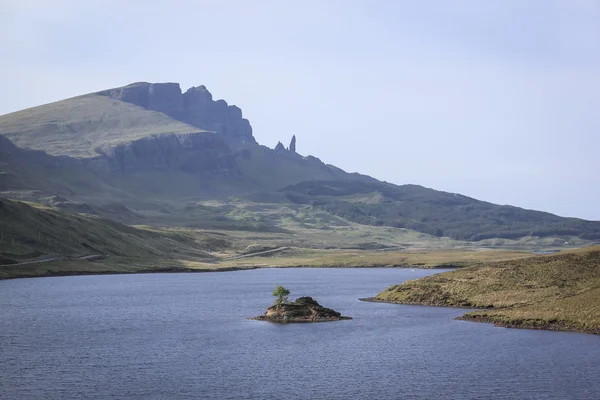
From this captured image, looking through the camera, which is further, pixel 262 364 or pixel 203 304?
pixel 203 304

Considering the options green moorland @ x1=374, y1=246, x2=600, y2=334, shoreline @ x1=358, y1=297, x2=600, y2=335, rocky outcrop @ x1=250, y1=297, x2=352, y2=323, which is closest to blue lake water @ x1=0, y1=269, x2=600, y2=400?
shoreline @ x1=358, y1=297, x2=600, y2=335

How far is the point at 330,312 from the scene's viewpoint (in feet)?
460

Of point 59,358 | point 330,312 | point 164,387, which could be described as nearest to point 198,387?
point 164,387

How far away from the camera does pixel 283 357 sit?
332 ft

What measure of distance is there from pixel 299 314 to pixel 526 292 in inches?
1684

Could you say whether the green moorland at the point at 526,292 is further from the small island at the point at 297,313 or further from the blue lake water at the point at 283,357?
the small island at the point at 297,313

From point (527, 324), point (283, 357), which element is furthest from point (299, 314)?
point (527, 324)

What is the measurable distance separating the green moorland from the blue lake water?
218 inches

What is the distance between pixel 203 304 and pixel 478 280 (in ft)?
194

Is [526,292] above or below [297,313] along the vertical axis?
above

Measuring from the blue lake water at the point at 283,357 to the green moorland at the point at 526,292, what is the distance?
18.2 ft

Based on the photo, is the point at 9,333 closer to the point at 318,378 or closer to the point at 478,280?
the point at 318,378

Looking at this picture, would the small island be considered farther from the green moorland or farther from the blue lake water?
the green moorland

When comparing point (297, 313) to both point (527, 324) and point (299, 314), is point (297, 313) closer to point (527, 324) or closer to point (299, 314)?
point (299, 314)
